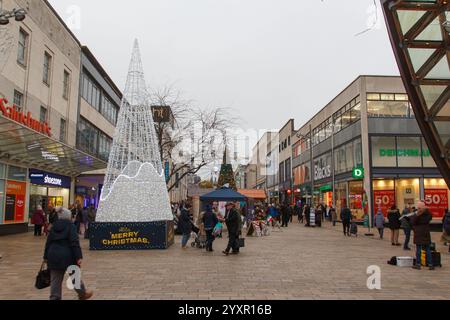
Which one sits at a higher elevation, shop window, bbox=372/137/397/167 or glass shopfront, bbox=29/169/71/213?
shop window, bbox=372/137/397/167

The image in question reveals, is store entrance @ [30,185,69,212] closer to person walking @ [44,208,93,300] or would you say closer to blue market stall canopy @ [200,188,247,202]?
blue market stall canopy @ [200,188,247,202]

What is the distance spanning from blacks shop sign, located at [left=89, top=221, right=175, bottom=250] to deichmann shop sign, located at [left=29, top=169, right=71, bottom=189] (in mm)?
10506

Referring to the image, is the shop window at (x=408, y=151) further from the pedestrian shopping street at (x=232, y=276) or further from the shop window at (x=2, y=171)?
the shop window at (x=2, y=171)

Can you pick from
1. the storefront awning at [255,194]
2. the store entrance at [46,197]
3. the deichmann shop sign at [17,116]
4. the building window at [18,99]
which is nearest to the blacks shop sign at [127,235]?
the deichmann shop sign at [17,116]

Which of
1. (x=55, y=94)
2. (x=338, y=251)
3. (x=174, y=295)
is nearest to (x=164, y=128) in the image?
(x=55, y=94)

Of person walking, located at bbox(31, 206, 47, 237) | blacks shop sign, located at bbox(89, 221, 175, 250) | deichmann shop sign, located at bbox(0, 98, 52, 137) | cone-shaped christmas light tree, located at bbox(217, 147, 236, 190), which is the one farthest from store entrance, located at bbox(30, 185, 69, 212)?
blacks shop sign, located at bbox(89, 221, 175, 250)

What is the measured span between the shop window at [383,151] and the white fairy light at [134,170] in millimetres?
21054

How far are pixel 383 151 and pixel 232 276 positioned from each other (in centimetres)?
2540

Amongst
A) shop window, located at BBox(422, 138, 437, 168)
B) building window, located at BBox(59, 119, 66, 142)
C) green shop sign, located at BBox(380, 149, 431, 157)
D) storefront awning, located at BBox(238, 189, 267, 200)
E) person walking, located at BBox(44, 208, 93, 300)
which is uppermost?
building window, located at BBox(59, 119, 66, 142)

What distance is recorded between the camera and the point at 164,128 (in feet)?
97.4

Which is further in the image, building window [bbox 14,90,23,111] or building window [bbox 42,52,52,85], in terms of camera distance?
building window [bbox 42,52,52,85]

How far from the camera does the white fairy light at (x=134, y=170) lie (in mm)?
14586

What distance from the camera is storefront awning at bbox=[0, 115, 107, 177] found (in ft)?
53.8

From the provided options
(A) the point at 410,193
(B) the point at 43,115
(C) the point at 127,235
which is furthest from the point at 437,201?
(B) the point at 43,115
